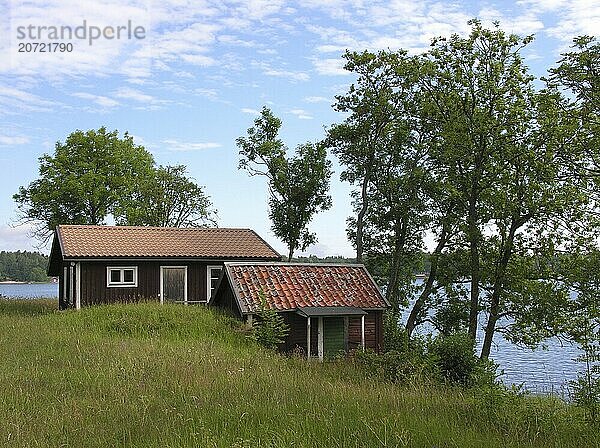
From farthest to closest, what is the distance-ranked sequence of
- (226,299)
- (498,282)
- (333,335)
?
(498,282) → (226,299) → (333,335)

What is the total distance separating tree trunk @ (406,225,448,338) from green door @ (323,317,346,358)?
330 inches

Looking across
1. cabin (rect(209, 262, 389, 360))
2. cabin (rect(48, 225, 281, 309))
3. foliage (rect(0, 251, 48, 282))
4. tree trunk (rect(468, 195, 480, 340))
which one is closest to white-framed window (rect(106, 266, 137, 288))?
cabin (rect(48, 225, 281, 309))

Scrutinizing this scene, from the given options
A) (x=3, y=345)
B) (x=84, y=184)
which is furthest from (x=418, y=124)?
(x=84, y=184)

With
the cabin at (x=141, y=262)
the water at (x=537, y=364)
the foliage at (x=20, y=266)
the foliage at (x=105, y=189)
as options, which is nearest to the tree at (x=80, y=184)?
the foliage at (x=105, y=189)

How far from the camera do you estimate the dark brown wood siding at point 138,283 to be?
1122 inches

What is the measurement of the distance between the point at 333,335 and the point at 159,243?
1166cm

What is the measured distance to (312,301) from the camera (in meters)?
22.3

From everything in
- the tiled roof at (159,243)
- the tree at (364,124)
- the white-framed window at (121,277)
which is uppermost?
the tree at (364,124)

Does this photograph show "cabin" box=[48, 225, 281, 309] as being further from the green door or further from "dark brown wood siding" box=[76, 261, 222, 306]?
the green door

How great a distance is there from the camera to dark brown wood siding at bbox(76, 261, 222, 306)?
28.5 meters

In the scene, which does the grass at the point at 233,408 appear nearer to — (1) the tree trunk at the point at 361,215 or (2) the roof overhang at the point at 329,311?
(2) the roof overhang at the point at 329,311

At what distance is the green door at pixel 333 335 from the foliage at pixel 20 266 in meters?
88.0

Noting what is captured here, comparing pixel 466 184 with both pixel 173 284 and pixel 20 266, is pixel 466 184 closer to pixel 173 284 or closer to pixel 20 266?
pixel 173 284

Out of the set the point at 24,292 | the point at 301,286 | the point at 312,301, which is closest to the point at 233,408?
the point at 312,301
